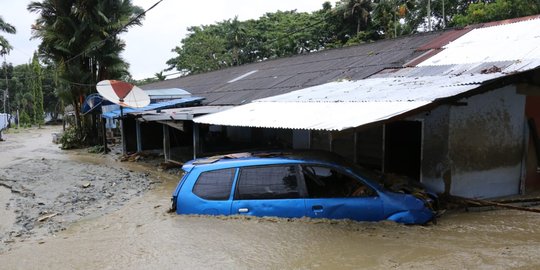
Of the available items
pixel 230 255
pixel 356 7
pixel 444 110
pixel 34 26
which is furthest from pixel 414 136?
pixel 356 7

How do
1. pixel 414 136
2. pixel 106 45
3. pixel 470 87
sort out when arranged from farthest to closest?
pixel 106 45, pixel 414 136, pixel 470 87

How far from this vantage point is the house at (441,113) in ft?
21.2

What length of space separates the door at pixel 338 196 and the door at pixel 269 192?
15 cm

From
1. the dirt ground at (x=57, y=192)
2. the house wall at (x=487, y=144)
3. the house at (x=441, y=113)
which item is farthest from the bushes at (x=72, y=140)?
the house wall at (x=487, y=144)

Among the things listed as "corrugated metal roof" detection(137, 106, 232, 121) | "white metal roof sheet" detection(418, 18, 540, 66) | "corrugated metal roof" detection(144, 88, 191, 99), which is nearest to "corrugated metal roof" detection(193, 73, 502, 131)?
"white metal roof sheet" detection(418, 18, 540, 66)

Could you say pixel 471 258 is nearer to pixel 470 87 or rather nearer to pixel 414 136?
pixel 470 87

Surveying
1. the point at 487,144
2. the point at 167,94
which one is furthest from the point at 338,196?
the point at 167,94

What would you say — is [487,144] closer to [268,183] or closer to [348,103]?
[348,103]

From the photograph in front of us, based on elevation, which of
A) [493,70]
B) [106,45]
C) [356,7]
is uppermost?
[356,7]

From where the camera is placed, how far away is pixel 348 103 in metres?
7.26

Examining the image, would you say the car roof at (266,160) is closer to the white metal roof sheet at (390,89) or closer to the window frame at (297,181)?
the window frame at (297,181)

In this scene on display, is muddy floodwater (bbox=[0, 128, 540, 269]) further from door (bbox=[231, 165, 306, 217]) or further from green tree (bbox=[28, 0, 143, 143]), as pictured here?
green tree (bbox=[28, 0, 143, 143])

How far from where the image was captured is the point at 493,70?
7203 mm

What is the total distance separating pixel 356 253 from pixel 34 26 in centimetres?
2289
